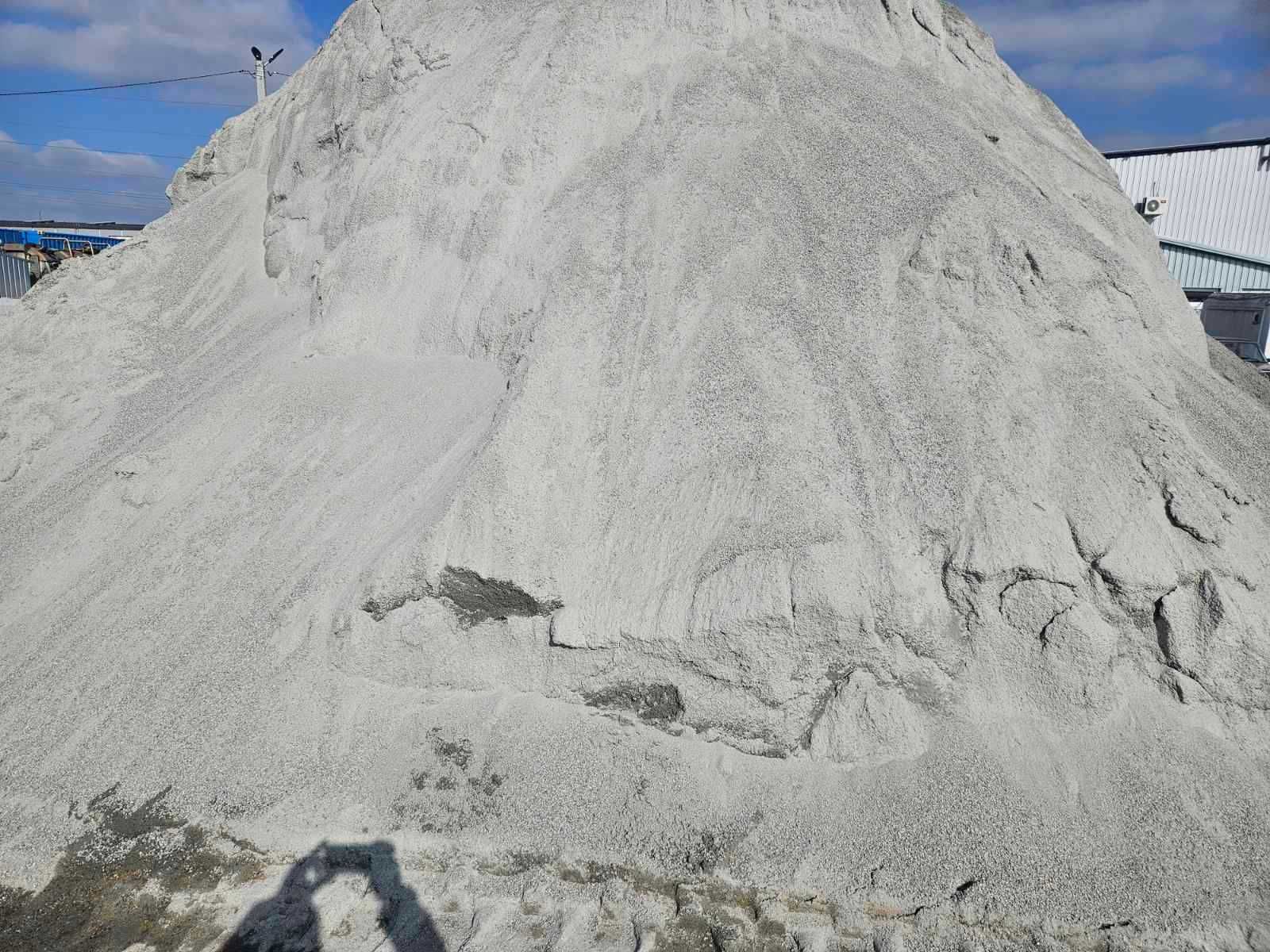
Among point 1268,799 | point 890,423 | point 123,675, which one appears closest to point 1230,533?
point 1268,799

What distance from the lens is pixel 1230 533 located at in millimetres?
5504

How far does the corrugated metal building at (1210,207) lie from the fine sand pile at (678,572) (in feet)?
45.3

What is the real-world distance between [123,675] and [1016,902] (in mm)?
6023

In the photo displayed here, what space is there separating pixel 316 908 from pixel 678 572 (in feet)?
9.58

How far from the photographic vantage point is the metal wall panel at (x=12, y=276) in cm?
2252

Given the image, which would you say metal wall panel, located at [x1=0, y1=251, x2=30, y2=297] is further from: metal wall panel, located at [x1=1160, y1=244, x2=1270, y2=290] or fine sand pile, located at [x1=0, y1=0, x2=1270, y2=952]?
metal wall panel, located at [x1=1160, y1=244, x2=1270, y2=290]

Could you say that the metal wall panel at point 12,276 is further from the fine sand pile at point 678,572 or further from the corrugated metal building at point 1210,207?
the corrugated metal building at point 1210,207

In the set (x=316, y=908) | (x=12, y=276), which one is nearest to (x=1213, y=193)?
(x=316, y=908)

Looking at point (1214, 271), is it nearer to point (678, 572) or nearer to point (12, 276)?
point (678, 572)

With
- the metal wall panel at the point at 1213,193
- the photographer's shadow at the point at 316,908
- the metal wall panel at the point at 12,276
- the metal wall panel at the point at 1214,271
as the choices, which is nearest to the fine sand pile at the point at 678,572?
the photographer's shadow at the point at 316,908

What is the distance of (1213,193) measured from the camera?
20.3 m

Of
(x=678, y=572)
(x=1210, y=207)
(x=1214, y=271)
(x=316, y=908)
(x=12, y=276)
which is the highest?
(x=1210, y=207)

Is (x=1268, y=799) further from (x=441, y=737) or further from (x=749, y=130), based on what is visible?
(x=749, y=130)

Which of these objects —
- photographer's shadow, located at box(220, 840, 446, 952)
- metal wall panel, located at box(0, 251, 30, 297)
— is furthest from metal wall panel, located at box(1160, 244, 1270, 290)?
metal wall panel, located at box(0, 251, 30, 297)
